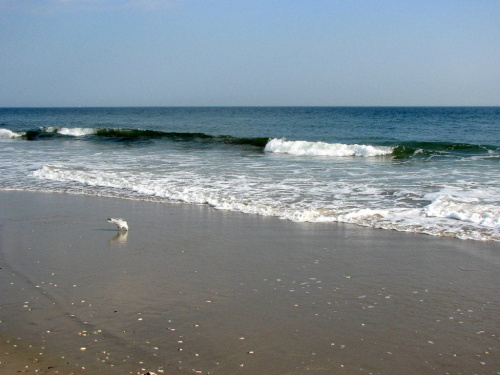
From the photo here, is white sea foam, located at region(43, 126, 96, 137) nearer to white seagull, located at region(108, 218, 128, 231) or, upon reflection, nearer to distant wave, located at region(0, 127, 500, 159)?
distant wave, located at region(0, 127, 500, 159)

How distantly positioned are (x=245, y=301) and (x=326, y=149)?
1841cm

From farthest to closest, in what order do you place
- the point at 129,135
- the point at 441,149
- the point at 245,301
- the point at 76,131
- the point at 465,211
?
1. the point at 76,131
2. the point at 129,135
3. the point at 441,149
4. the point at 465,211
5. the point at 245,301

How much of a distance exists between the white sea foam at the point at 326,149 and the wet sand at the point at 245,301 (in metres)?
14.4

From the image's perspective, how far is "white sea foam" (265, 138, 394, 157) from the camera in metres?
21.8

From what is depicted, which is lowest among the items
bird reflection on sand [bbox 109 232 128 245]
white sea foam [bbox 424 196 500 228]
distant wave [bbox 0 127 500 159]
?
bird reflection on sand [bbox 109 232 128 245]

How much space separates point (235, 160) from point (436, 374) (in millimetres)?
14923

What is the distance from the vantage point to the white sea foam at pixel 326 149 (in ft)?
71.6

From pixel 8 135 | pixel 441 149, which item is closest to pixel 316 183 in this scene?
pixel 441 149

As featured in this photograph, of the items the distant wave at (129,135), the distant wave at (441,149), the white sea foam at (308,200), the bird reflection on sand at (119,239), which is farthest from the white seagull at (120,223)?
the distant wave at (129,135)

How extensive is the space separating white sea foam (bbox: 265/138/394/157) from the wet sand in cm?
1442

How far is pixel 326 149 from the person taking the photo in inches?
888

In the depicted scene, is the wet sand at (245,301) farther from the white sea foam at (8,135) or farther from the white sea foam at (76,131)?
the white sea foam at (8,135)

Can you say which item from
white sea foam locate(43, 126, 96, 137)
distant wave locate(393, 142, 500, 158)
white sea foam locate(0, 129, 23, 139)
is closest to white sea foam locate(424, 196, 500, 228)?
distant wave locate(393, 142, 500, 158)

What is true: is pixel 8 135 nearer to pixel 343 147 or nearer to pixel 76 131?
pixel 76 131
